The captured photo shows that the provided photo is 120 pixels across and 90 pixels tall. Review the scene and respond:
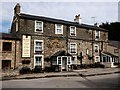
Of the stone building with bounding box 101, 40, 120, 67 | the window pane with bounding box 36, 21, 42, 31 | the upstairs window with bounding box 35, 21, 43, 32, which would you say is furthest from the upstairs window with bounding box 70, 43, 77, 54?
the stone building with bounding box 101, 40, 120, 67

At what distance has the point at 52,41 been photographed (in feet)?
101

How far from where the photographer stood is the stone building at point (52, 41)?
28156 mm

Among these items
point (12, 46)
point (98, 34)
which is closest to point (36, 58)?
point (12, 46)

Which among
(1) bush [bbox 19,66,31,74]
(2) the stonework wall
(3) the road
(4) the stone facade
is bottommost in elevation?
(3) the road

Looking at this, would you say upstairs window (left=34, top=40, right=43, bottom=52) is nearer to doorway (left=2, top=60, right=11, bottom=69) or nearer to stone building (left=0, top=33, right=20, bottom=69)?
stone building (left=0, top=33, right=20, bottom=69)

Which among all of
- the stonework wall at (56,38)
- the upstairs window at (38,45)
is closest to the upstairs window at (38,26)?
the stonework wall at (56,38)

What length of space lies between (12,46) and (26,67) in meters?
3.42

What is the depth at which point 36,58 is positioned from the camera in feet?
94.5

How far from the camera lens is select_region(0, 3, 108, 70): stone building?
28.2 meters

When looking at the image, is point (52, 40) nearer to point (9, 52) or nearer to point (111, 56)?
point (9, 52)

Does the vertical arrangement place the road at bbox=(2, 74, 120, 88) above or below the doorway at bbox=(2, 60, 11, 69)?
below

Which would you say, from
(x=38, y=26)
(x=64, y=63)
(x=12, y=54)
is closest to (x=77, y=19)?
(x=38, y=26)

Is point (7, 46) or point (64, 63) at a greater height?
point (7, 46)

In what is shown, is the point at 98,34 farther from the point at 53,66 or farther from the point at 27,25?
the point at 27,25
